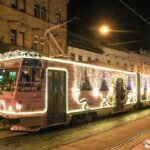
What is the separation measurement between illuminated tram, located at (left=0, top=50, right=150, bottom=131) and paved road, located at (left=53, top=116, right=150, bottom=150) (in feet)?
6.12

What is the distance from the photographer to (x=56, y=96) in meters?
15.1

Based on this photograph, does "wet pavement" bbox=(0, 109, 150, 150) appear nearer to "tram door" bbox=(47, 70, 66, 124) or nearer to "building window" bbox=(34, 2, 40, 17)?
"tram door" bbox=(47, 70, 66, 124)

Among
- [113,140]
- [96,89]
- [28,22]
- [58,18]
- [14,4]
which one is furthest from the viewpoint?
[58,18]

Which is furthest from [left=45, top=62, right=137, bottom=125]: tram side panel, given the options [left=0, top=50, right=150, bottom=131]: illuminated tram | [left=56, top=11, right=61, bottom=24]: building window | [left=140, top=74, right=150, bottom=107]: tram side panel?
[left=56, top=11, right=61, bottom=24]: building window

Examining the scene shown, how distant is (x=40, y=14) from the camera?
32594 mm

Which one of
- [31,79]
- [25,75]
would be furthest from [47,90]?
[25,75]

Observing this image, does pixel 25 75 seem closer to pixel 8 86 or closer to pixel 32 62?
pixel 32 62

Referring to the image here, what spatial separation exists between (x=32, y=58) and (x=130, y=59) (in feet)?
138

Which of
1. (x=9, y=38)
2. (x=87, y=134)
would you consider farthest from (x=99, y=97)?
(x=9, y=38)

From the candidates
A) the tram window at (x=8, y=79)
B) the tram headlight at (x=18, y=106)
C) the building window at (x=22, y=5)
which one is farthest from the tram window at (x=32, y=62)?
the building window at (x=22, y=5)

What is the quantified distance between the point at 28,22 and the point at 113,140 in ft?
63.3

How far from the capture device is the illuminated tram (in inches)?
535

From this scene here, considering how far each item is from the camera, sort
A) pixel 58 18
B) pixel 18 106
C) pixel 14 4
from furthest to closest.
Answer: pixel 58 18, pixel 14 4, pixel 18 106

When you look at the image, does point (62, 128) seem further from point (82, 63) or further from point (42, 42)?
point (42, 42)
